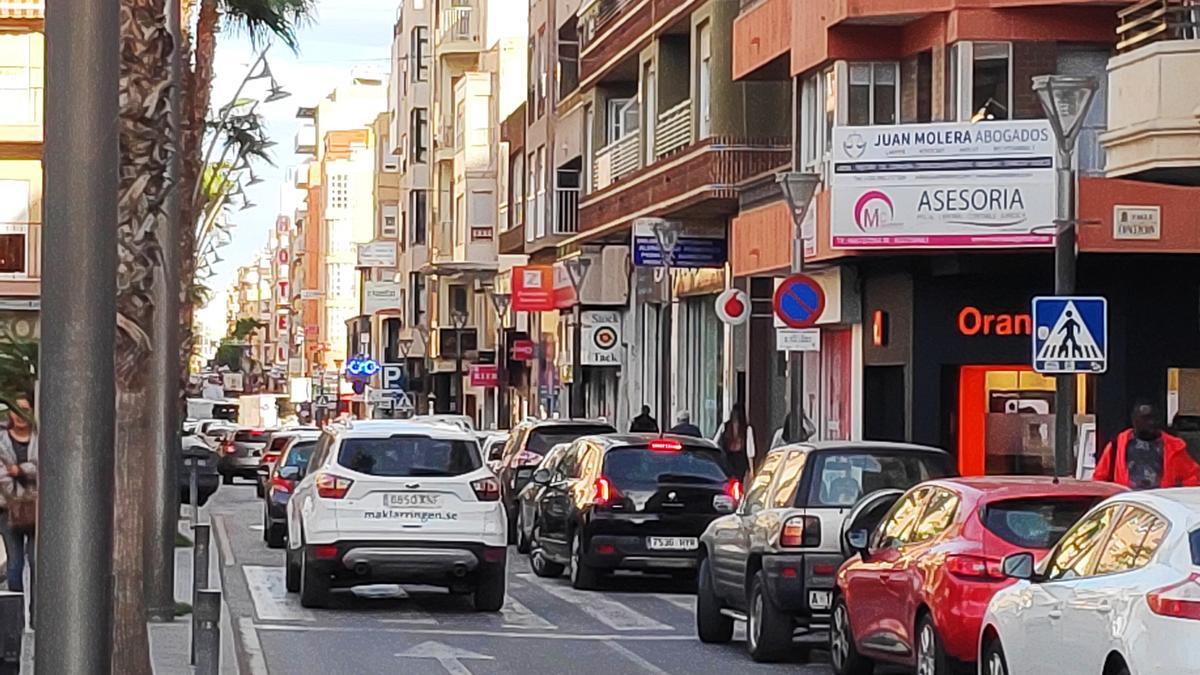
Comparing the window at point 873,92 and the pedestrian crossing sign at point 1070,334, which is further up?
the window at point 873,92

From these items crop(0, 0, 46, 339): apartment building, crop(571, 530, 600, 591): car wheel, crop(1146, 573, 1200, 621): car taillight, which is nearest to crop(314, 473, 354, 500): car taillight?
crop(571, 530, 600, 591): car wheel

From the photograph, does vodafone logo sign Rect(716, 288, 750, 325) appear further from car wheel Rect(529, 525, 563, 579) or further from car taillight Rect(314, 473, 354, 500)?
car taillight Rect(314, 473, 354, 500)

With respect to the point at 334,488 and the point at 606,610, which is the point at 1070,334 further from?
the point at 334,488

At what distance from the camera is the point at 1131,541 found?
1118 centimetres

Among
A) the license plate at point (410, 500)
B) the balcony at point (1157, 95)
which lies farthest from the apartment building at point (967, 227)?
the license plate at point (410, 500)

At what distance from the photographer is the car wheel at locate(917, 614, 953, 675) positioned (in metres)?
13.9

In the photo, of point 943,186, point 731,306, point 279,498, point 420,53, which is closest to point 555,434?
point 731,306

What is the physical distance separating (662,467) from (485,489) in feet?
11.4

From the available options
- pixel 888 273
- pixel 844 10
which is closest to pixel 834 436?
pixel 888 273

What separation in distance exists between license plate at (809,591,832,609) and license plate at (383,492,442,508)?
5.24 meters

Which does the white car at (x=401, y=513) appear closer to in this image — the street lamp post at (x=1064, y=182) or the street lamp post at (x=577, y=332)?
the street lamp post at (x=1064, y=182)

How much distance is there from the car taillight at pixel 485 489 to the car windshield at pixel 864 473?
4879 mm

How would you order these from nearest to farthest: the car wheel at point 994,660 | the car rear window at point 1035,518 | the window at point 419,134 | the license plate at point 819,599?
the car wheel at point 994,660, the car rear window at point 1035,518, the license plate at point 819,599, the window at point 419,134

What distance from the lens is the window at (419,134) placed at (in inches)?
3543
